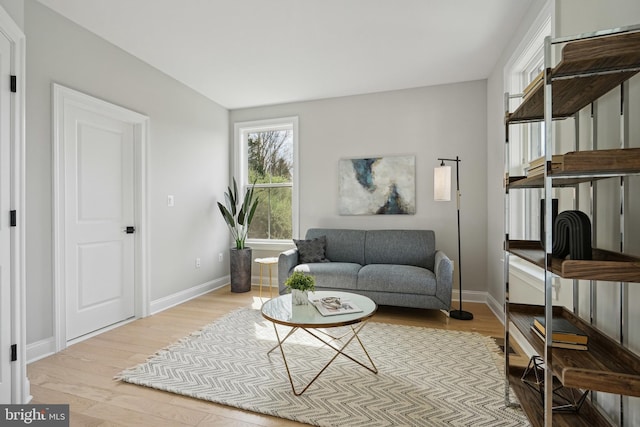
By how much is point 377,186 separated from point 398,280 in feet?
4.68

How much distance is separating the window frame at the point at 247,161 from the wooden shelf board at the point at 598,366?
3461 millimetres

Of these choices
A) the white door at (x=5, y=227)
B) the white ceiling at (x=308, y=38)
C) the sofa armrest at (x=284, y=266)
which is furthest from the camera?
the sofa armrest at (x=284, y=266)

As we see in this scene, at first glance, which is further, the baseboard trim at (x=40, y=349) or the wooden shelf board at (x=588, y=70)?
the baseboard trim at (x=40, y=349)

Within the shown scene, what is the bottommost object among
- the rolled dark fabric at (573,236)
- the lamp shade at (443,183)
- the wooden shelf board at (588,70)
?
the rolled dark fabric at (573,236)

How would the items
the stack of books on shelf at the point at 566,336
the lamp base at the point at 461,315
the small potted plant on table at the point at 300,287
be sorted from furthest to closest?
the lamp base at the point at 461,315 → the small potted plant on table at the point at 300,287 → the stack of books on shelf at the point at 566,336

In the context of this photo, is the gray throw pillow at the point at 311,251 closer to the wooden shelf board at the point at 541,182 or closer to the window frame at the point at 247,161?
the window frame at the point at 247,161

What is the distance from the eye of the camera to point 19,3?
1.88 meters

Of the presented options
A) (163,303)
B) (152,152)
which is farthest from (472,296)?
(152,152)

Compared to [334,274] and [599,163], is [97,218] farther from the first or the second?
[599,163]

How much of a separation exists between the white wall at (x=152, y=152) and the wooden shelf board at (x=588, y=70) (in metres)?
3.33

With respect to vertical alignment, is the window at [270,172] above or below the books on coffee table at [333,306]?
above

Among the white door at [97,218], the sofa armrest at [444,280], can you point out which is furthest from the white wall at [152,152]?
the sofa armrest at [444,280]

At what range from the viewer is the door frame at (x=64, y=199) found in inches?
100.0

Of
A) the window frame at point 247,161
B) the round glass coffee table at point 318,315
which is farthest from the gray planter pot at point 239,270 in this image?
the round glass coffee table at point 318,315
